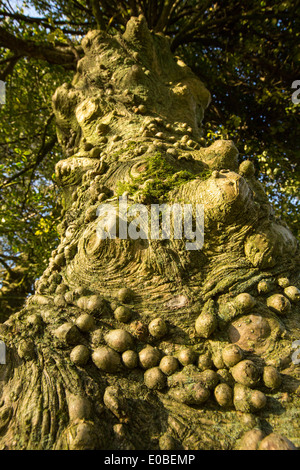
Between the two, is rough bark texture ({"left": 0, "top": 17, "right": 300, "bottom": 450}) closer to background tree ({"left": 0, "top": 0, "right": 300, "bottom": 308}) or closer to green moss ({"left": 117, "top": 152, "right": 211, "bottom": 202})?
green moss ({"left": 117, "top": 152, "right": 211, "bottom": 202})

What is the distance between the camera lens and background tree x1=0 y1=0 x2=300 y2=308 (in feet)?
16.6

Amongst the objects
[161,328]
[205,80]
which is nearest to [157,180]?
[161,328]

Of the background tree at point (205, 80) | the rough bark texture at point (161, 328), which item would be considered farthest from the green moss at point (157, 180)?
the background tree at point (205, 80)

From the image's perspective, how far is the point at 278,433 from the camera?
1181mm

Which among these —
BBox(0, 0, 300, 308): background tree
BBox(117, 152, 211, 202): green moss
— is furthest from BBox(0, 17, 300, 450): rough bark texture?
BBox(0, 0, 300, 308): background tree

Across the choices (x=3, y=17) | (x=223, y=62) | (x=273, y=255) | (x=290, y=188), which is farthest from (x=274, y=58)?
(x=273, y=255)

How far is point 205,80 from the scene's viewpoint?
609 cm

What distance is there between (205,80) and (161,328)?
6002mm

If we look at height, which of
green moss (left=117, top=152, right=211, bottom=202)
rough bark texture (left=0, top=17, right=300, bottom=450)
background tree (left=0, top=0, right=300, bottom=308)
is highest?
background tree (left=0, top=0, right=300, bottom=308)

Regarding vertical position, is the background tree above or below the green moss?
above

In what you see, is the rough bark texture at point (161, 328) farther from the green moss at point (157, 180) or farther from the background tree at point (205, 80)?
the background tree at point (205, 80)

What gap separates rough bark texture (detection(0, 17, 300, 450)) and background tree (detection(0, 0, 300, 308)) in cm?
292

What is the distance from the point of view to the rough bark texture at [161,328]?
47.8 inches

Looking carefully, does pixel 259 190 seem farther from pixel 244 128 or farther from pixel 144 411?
pixel 244 128
